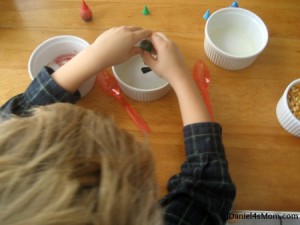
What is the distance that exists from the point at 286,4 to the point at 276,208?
438 millimetres

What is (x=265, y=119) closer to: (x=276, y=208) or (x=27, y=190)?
(x=276, y=208)

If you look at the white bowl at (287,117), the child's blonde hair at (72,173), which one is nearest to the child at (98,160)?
the child's blonde hair at (72,173)

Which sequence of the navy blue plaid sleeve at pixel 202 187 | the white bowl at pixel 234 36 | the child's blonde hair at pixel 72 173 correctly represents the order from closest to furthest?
the child's blonde hair at pixel 72 173 → the navy blue plaid sleeve at pixel 202 187 → the white bowl at pixel 234 36

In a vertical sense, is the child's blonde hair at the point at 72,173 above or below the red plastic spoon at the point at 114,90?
above

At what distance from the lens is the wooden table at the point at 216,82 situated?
550 mm

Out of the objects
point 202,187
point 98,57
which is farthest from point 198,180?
point 98,57

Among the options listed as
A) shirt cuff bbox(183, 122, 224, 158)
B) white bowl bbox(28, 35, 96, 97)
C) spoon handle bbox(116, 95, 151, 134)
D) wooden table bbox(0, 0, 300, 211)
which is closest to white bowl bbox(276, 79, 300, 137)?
wooden table bbox(0, 0, 300, 211)

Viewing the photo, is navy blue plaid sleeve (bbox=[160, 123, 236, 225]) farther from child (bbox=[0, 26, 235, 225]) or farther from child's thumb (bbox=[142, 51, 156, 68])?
child's thumb (bbox=[142, 51, 156, 68])

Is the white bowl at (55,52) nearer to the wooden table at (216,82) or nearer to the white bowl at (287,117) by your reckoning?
the wooden table at (216,82)

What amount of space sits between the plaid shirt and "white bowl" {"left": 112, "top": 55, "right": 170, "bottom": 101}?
9 centimetres

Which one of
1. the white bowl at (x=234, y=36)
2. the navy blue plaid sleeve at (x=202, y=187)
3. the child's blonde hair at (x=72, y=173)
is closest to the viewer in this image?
the child's blonde hair at (x=72, y=173)

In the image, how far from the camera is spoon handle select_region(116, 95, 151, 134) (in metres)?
→ 0.58

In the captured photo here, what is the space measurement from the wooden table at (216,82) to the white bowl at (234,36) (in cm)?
3

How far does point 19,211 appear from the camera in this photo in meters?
0.31
